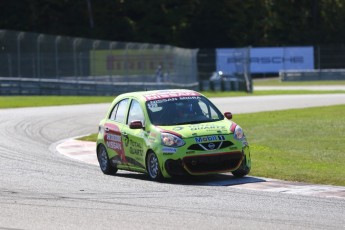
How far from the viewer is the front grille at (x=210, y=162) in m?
14.5

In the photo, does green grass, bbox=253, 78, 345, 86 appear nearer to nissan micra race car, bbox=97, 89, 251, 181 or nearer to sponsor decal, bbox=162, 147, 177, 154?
nissan micra race car, bbox=97, 89, 251, 181

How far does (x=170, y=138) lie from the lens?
578 inches

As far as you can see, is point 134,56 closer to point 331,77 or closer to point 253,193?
point 331,77

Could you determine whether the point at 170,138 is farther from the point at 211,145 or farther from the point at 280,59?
the point at 280,59

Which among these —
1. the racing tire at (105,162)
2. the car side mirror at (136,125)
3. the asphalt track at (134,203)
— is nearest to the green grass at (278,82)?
the asphalt track at (134,203)

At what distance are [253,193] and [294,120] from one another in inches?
545

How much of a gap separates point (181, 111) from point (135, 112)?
0.85 meters

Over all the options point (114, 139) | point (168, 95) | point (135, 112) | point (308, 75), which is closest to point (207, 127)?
point (168, 95)

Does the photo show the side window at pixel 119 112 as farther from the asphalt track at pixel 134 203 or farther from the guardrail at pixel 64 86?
the guardrail at pixel 64 86

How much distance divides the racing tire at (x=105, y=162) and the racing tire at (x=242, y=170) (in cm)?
240

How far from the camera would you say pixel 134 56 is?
52.4 meters

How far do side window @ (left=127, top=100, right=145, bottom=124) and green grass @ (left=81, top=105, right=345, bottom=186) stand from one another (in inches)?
80.8

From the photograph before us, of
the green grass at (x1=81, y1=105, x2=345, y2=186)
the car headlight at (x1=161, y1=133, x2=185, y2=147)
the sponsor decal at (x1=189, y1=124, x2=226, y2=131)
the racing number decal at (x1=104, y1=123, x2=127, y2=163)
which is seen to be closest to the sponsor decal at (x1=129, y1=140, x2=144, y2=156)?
the racing number decal at (x1=104, y1=123, x2=127, y2=163)

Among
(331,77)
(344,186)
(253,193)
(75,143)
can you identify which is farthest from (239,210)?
(331,77)
